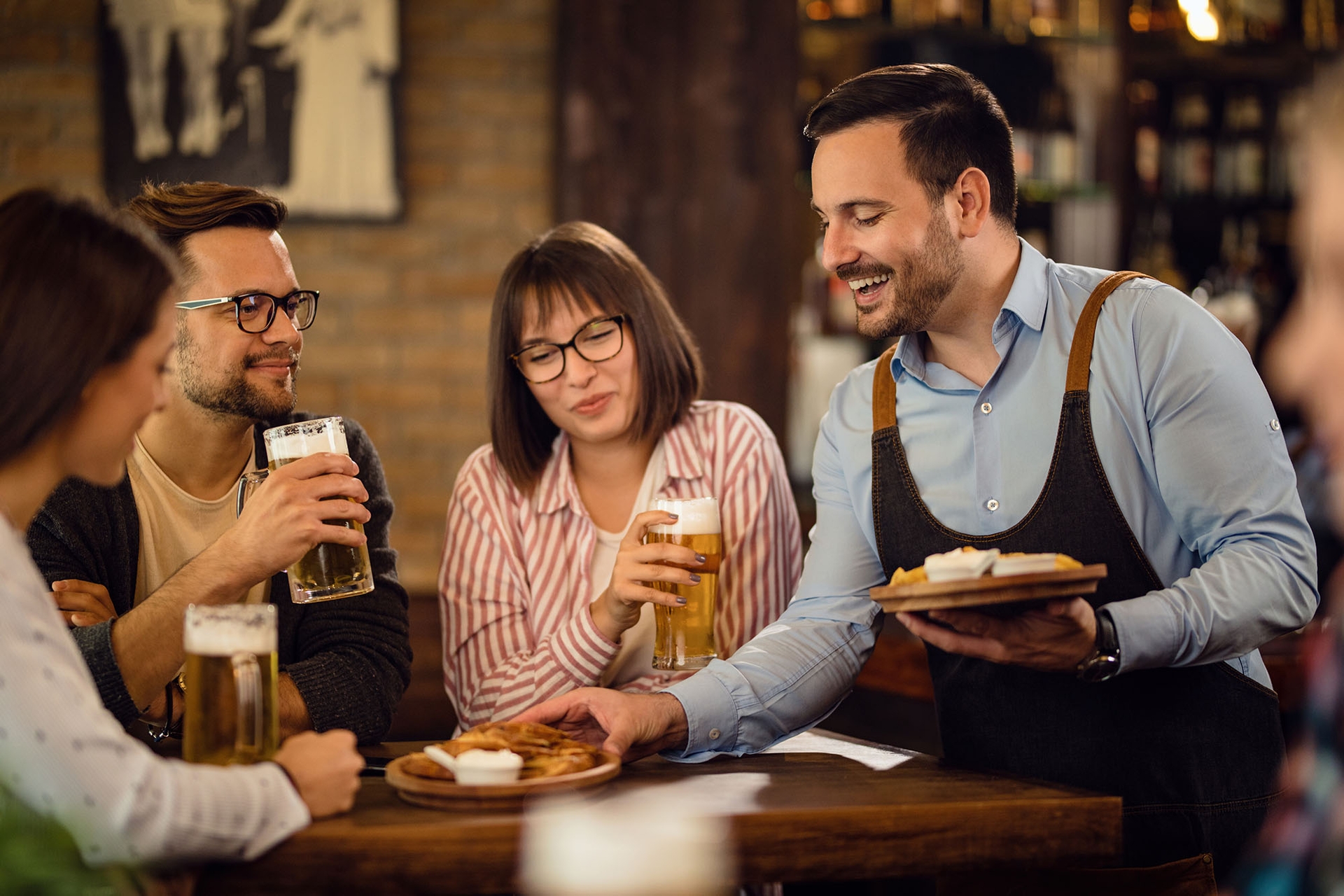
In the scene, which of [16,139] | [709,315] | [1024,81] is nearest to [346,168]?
[16,139]

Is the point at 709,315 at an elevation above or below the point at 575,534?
above

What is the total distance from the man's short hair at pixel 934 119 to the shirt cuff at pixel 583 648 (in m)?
0.87

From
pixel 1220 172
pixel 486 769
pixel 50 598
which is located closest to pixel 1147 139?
pixel 1220 172

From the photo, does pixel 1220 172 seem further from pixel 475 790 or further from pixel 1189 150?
pixel 475 790

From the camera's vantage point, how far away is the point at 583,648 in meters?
2.02

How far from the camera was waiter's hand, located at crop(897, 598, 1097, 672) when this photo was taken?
60.3 inches

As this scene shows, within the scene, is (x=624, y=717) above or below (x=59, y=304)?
below

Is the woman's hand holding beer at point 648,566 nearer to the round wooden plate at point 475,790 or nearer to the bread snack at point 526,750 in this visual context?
the bread snack at point 526,750

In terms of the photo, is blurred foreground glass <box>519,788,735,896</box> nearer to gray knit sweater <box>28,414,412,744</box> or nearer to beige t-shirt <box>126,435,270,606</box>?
gray knit sweater <box>28,414,412,744</box>

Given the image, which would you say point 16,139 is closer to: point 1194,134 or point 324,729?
point 324,729

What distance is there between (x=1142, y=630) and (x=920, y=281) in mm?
649

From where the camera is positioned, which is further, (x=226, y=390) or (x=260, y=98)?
(x=260, y=98)

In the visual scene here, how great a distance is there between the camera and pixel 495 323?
7.77 ft

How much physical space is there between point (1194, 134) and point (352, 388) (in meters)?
3.16
